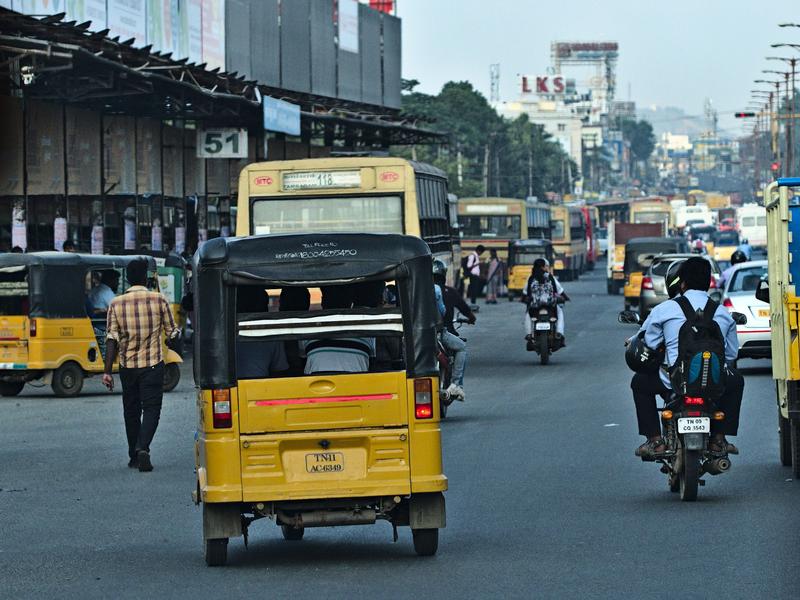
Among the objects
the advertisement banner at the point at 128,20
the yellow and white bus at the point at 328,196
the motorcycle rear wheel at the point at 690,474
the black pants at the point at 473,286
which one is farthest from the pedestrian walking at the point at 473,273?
the motorcycle rear wheel at the point at 690,474

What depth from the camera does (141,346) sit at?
14.9 metres

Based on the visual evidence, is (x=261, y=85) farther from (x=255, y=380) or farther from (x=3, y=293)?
(x=255, y=380)

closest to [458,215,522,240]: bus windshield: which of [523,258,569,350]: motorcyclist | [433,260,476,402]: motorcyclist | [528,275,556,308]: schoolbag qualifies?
[523,258,569,350]: motorcyclist

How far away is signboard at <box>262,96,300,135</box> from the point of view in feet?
139

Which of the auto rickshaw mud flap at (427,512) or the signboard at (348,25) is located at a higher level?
the signboard at (348,25)

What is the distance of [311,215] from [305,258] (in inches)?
560

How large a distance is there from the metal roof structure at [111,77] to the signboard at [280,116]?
452 mm

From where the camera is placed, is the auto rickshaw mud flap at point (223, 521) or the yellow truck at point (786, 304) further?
the yellow truck at point (786, 304)

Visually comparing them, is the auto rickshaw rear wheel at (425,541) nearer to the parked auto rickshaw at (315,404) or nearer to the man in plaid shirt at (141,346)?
the parked auto rickshaw at (315,404)

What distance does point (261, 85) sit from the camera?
52.7 m

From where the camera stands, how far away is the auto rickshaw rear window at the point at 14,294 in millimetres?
23375

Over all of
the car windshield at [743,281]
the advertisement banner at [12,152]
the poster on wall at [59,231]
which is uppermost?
the advertisement banner at [12,152]

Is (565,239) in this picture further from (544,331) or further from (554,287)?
(554,287)

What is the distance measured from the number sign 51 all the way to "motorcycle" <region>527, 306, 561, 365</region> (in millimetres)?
17771
